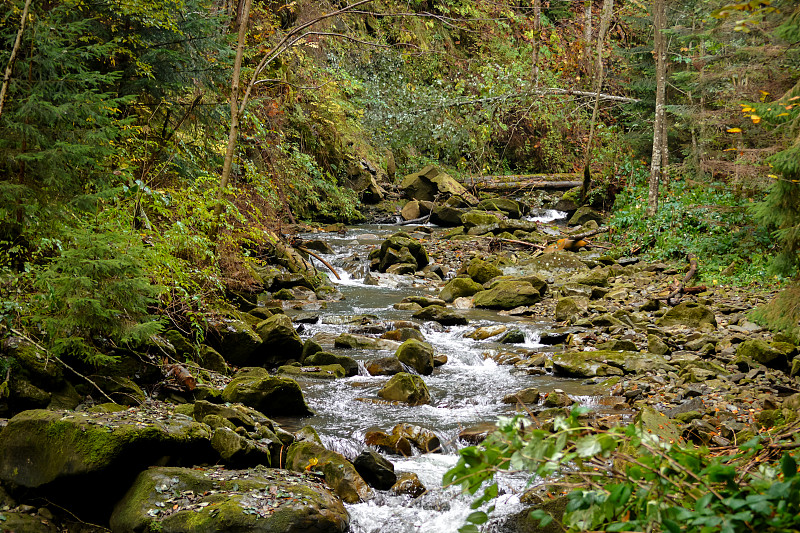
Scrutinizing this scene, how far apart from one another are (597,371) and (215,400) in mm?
4987

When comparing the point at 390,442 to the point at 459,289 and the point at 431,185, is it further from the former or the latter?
the point at 431,185

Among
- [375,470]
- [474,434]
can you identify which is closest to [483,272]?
[474,434]

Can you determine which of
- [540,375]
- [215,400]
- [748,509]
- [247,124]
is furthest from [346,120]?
[748,509]

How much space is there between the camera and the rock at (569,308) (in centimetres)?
1073

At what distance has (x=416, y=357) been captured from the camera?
322 inches

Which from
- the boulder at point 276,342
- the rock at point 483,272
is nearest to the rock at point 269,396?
the boulder at point 276,342

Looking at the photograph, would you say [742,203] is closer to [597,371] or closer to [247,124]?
[597,371]

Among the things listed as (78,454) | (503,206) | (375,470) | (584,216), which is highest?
(503,206)

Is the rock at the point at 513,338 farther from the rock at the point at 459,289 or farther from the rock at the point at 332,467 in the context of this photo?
the rock at the point at 332,467

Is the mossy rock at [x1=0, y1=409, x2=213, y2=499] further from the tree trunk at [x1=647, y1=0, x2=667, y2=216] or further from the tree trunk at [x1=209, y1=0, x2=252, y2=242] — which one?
the tree trunk at [x1=647, y1=0, x2=667, y2=216]

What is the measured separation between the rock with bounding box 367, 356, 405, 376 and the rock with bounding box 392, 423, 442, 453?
2.04 metres

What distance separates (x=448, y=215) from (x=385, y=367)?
512 inches

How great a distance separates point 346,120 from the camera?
19156 millimetres

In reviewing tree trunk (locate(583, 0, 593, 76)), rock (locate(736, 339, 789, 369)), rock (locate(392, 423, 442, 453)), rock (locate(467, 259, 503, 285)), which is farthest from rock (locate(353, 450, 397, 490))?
tree trunk (locate(583, 0, 593, 76))
